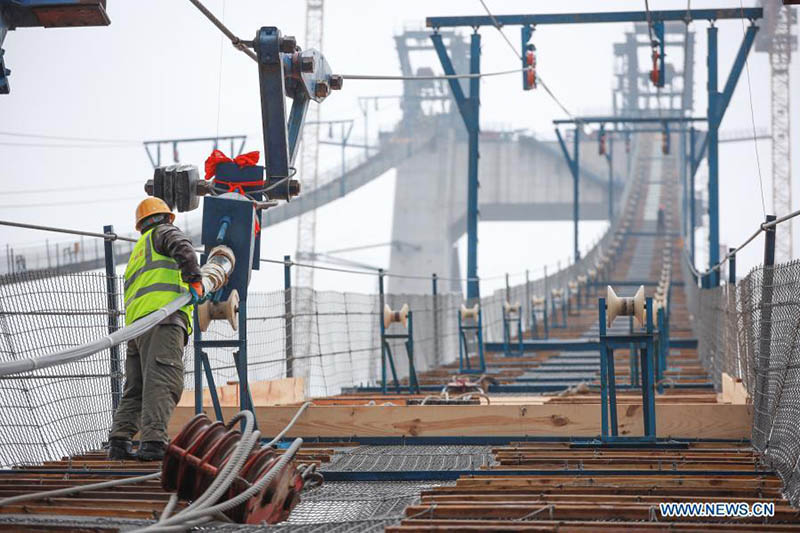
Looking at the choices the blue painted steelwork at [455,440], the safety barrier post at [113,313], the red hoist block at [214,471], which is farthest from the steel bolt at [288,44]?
the red hoist block at [214,471]

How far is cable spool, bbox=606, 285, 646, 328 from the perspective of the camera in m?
8.84

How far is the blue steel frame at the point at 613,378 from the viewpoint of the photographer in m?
8.61

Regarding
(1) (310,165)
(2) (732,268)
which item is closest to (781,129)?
(1) (310,165)

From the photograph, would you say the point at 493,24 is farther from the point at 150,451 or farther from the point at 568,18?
the point at 150,451

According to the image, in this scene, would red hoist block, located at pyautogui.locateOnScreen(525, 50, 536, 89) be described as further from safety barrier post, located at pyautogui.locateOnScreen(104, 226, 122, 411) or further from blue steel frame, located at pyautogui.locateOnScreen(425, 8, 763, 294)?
safety barrier post, located at pyautogui.locateOnScreen(104, 226, 122, 411)

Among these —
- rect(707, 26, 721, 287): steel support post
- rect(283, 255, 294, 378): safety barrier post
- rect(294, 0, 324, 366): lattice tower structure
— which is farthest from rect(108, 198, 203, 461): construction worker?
rect(294, 0, 324, 366): lattice tower structure

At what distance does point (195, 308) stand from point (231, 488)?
2.39 m

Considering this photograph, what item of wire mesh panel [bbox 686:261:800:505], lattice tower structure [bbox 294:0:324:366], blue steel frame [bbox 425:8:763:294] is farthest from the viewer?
lattice tower structure [bbox 294:0:324:366]

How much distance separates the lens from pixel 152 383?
7387 millimetres

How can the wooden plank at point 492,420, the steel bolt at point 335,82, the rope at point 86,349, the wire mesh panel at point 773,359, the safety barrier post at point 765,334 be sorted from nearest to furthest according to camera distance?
1. the rope at point 86,349
2. the wire mesh panel at point 773,359
3. the safety barrier post at point 765,334
4. the wooden plank at point 492,420
5. the steel bolt at point 335,82

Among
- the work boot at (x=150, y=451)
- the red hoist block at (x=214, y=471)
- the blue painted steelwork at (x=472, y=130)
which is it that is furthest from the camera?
the blue painted steelwork at (x=472, y=130)

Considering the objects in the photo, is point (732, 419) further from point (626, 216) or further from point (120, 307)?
point (626, 216)

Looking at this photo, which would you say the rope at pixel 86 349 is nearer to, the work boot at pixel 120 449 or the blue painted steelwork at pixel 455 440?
the work boot at pixel 120 449

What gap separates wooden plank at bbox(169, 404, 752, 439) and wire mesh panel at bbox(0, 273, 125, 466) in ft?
2.47
